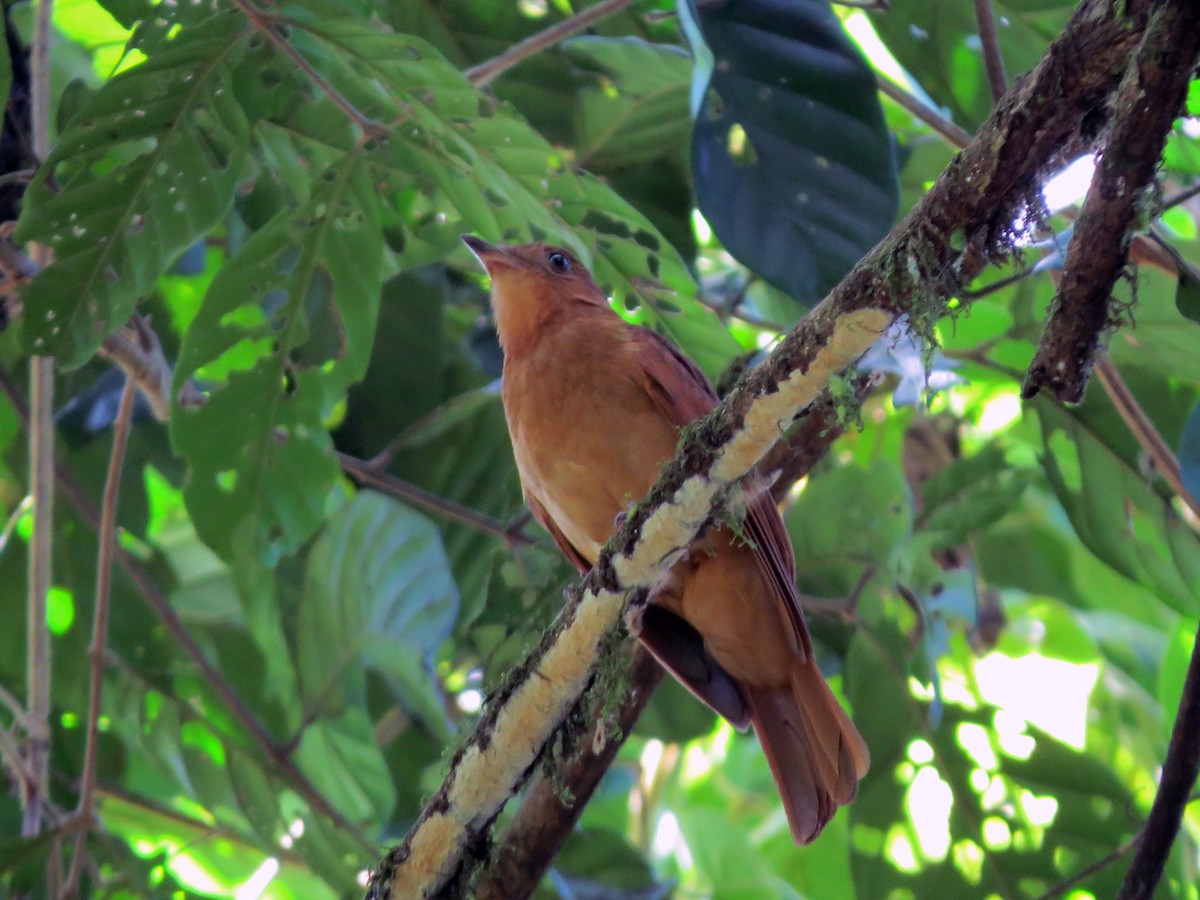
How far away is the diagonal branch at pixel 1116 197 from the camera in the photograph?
1482 millimetres

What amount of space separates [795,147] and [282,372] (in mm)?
1397

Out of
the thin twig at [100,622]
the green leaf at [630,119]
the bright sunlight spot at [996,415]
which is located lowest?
the thin twig at [100,622]

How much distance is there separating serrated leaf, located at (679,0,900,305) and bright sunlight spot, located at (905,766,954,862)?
1.53m

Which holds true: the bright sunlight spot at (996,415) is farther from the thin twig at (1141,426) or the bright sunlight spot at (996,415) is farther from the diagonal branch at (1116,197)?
the diagonal branch at (1116,197)

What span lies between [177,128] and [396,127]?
0.51 metres

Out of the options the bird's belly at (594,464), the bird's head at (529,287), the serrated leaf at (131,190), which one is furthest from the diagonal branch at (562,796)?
the serrated leaf at (131,190)

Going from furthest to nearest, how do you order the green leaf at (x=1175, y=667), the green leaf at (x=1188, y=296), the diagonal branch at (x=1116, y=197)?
the green leaf at (x=1175, y=667) < the green leaf at (x=1188, y=296) < the diagonal branch at (x=1116, y=197)

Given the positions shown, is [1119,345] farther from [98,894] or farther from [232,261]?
[98,894]

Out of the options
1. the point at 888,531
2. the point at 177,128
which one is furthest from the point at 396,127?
the point at 888,531

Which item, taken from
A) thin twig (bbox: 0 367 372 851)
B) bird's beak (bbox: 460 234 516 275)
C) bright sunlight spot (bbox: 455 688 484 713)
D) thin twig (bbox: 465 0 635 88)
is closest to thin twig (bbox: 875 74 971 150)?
thin twig (bbox: 465 0 635 88)

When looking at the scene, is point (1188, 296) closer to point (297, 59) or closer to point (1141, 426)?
point (1141, 426)

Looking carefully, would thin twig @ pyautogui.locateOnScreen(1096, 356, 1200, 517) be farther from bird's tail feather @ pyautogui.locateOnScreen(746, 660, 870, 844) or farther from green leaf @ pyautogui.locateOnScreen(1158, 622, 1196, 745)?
green leaf @ pyautogui.locateOnScreen(1158, 622, 1196, 745)

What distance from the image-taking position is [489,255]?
380cm

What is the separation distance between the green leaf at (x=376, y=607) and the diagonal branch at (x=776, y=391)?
1.02 m
